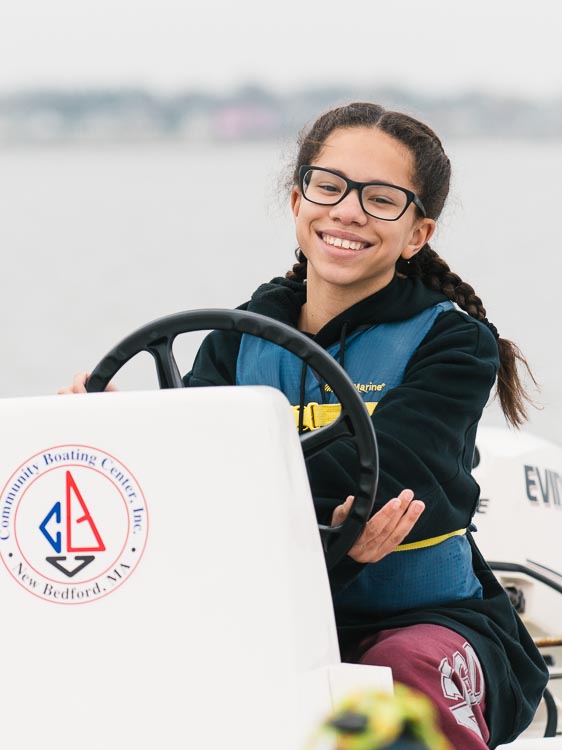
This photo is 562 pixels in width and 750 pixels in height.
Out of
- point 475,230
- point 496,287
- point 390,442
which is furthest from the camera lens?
point 475,230

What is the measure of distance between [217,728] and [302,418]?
56cm

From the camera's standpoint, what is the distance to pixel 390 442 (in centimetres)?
164

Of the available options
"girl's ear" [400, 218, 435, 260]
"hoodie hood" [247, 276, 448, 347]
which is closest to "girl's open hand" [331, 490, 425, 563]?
"hoodie hood" [247, 276, 448, 347]

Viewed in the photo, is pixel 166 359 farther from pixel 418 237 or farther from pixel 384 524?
pixel 418 237

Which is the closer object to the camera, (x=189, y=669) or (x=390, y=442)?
(x=189, y=669)

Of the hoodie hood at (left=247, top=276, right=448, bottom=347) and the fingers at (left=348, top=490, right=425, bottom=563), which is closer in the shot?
the fingers at (left=348, top=490, right=425, bottom=563)

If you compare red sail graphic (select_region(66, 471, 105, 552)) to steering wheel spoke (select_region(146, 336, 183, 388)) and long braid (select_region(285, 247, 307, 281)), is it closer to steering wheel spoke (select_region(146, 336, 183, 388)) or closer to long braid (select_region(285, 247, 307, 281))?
steering wheel spoke (select_region(146, 336, 183, 388))

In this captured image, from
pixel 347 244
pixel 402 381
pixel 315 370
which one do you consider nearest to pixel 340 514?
pixel 315 370

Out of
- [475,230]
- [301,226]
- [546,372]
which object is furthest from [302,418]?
[475,230]

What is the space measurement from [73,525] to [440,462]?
56 cm

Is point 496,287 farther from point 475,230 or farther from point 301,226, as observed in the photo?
point 301,226

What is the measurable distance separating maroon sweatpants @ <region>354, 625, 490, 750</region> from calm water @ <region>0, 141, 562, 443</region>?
316 centimetres

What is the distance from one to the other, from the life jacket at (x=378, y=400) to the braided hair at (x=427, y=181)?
97mm

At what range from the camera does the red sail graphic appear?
1298 mm
